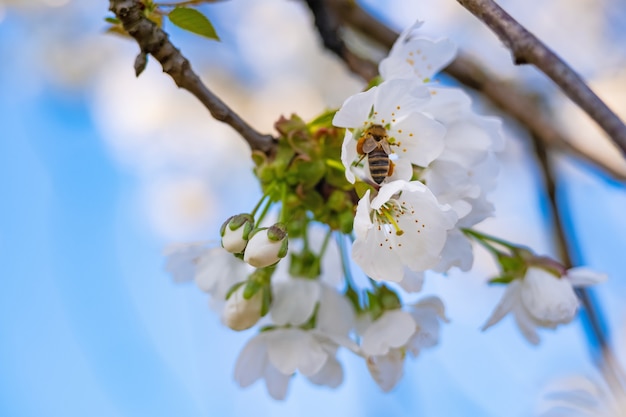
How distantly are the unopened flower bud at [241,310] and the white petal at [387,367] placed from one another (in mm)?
160

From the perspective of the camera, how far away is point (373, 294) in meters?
0.94

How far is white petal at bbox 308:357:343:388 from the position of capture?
92 cm

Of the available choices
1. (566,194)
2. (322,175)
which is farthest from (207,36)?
(566,194)

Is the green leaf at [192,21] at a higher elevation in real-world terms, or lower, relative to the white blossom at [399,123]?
lower

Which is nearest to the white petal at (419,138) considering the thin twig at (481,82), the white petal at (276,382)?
the white petal at (276,382)

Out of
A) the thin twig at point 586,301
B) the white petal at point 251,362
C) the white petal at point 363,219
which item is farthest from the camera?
the thin twig at point 586,301

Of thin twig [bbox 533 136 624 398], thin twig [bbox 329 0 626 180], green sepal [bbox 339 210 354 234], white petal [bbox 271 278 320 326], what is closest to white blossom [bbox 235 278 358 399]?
white petal [bbox 271 278 320 326]

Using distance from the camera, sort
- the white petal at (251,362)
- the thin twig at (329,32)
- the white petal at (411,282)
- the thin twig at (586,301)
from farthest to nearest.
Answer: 1. the thin twig at (329,32)
2. the thin twig at (586,301)
3. the white petal at (251,362)
4. the white petal at (411,282)

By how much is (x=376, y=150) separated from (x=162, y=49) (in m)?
0.25

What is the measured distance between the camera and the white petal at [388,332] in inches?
33.8

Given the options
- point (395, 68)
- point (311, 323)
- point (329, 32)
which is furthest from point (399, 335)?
point (329, 32)

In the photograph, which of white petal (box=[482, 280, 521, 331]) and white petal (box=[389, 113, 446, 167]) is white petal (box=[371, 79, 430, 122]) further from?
white petal (box=[482, 280, 521, 331])

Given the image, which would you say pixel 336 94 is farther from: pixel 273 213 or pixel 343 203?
pixel 343 203

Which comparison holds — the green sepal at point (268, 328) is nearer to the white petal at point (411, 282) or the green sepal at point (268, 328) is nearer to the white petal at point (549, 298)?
the white petal at point (411, 282)
